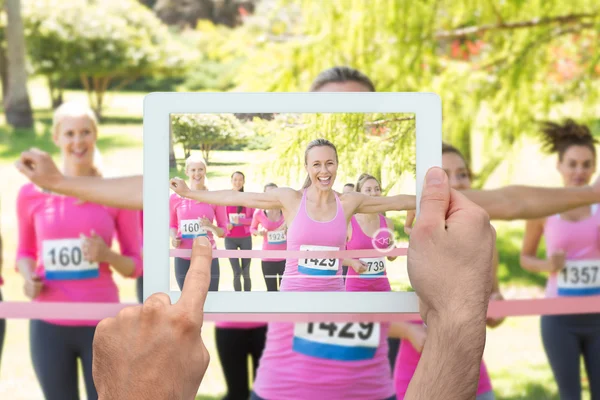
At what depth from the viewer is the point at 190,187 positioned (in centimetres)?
93

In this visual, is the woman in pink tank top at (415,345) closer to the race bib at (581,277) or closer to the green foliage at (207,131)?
the race bib at (581,277)

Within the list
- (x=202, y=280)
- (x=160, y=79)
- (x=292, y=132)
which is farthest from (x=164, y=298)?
(x=160, y=79)

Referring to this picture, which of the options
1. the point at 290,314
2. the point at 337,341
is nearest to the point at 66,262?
the point at 290,314

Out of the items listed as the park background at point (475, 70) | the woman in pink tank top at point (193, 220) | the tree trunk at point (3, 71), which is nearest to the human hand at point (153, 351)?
the woman in pink tank top at point (193, 220)

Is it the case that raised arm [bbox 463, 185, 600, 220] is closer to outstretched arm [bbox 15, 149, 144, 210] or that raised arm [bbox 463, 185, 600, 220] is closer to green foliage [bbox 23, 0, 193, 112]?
outstretched arm [bbox 15, 149, 144, 210]

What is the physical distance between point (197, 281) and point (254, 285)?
180mm

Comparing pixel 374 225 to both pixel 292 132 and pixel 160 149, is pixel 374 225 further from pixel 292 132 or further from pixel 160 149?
pixel 160 149

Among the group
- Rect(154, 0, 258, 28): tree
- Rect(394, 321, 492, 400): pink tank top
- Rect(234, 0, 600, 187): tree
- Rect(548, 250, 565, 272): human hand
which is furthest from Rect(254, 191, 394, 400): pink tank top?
Rect(154, 0, 258, 28): tree

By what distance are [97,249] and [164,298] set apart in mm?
1748

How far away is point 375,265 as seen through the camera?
0.94 metres

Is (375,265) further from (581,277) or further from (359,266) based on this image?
(581,277)

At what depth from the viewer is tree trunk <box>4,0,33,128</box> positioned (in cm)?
1002

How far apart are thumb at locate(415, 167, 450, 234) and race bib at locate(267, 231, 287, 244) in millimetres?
201

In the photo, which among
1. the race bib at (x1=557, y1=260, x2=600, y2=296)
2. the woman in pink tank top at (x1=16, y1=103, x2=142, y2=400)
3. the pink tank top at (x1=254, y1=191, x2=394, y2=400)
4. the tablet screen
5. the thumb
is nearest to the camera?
the thumb
